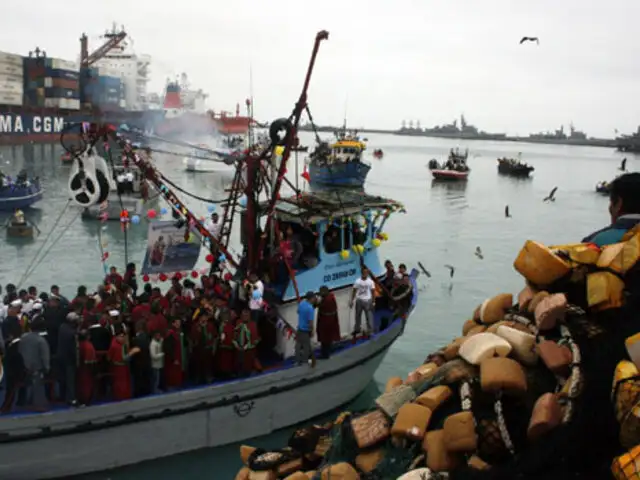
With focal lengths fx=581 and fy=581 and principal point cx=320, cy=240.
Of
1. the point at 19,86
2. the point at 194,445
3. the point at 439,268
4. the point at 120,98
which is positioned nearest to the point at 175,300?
the point at 194,445

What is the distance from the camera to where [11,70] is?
277 feet

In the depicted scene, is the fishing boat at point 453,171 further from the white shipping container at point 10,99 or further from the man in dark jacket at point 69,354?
the white shipping container at point 10,99

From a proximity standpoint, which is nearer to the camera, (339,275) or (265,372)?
(265,372)

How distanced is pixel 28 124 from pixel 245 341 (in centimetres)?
8229

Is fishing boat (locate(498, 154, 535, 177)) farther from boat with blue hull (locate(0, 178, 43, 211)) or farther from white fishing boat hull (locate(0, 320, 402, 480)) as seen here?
white fishing boat hull (locate(0, 320, 402, 480))

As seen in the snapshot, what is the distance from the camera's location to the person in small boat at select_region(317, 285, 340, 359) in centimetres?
934

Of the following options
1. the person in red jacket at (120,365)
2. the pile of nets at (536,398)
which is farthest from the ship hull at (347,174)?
the pile of nets at (536,398)

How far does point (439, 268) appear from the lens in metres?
24.5

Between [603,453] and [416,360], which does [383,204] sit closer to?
[416,360]

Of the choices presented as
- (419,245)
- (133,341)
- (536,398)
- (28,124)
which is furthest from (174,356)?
(28,124)

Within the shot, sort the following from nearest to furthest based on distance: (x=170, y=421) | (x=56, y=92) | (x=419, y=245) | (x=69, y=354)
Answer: (x=69, y=354)
(x=170, y=421)
(x=419, y=245)
(x=56, y=92)

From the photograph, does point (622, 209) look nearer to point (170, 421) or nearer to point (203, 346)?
point (203, 346)

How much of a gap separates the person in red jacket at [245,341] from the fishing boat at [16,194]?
86.5 ft

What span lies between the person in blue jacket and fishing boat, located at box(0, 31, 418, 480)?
540 centimetres
